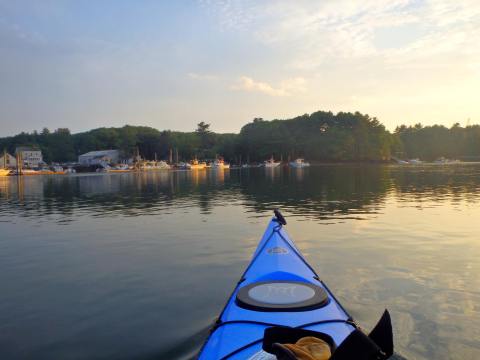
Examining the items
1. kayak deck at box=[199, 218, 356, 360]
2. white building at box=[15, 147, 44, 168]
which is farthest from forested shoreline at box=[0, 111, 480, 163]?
kayak deck at box=[199, 218, 356, 360]

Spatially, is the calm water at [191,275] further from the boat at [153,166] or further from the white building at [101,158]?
the white building at [101,158]

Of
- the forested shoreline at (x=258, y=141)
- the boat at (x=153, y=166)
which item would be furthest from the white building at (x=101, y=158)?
the boat at (x=153, y=166)

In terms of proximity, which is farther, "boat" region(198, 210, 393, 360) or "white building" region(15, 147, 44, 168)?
"white building" region(15, 147, 44, 168)

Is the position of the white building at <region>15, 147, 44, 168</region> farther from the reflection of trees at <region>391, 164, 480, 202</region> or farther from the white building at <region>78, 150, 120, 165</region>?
the reflection of trees at <region>391, 164, 480, 202</region>

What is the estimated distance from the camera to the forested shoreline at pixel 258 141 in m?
134

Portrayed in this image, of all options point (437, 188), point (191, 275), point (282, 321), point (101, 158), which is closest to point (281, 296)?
point (282, 321)

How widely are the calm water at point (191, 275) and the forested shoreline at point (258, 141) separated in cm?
11749

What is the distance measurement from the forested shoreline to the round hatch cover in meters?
130

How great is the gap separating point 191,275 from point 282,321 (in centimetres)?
593

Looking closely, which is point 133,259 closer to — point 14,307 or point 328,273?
point 14,307

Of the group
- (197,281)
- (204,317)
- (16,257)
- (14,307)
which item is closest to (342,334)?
(204,317)

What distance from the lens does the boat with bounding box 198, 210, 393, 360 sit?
10.7 feet

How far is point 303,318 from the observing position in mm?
4766

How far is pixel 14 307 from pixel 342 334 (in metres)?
7.20
